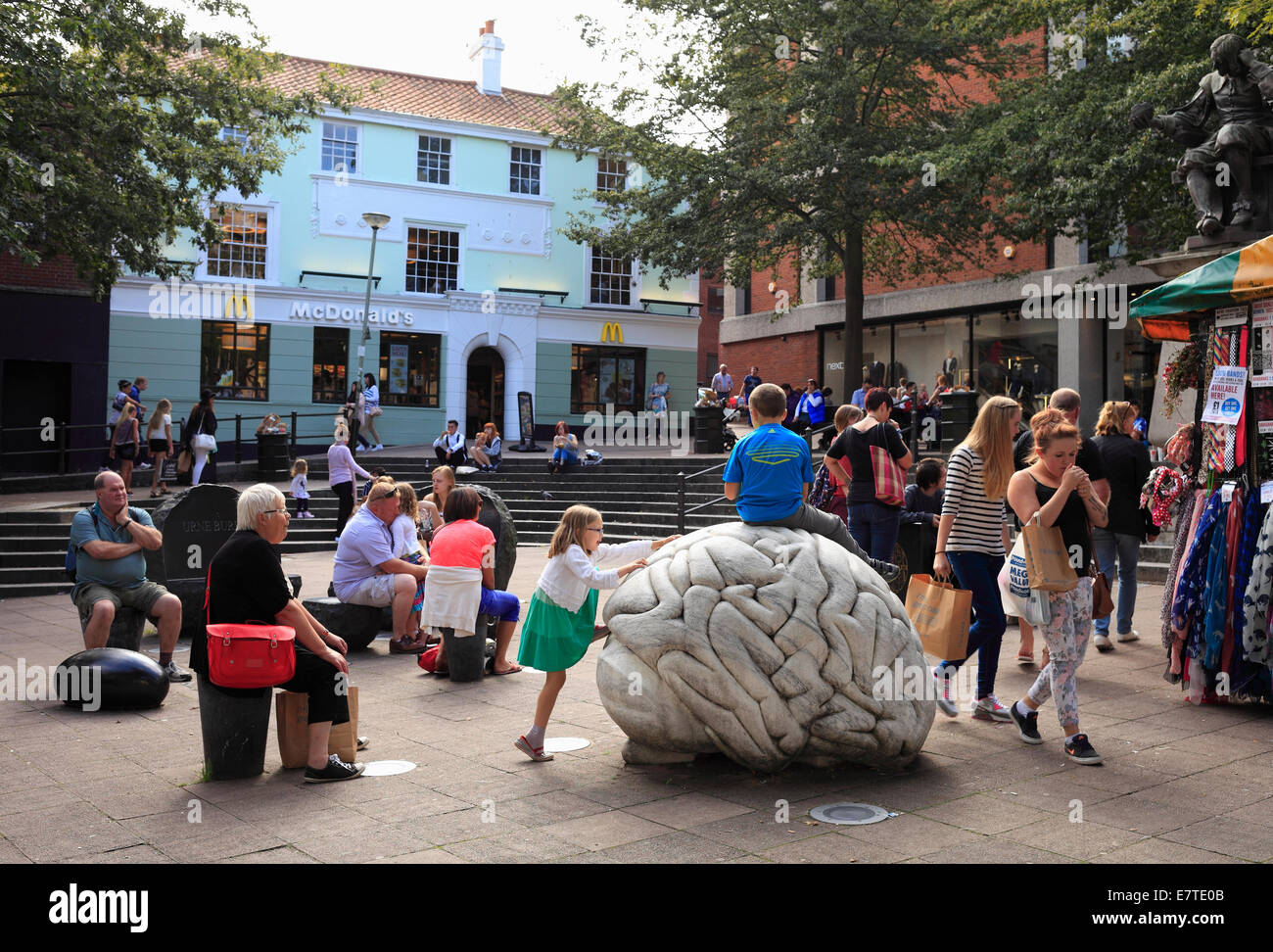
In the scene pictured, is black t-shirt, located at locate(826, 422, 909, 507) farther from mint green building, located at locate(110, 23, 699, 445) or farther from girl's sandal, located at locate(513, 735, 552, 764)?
mint green building, located at locate(110, 23, 699, 445)

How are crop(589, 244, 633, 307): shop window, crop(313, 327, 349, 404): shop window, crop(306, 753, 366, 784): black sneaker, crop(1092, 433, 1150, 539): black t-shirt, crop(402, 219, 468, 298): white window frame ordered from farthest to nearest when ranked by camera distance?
crop(589, 244, 633, 307): shop window < crop(402, 219, 468, 298): white window frame < crop(313, 327, 349, 404): shop window < crop(1092, 433, 1150, 539): black t-shirt < crop(306, 753, 366, 784): black sneaker

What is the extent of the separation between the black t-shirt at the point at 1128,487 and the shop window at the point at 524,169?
27700 mm

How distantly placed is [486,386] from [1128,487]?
26.6m

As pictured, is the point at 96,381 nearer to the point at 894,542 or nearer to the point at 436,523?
the point at 436,523

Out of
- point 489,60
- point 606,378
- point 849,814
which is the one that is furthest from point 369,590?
point 489,60

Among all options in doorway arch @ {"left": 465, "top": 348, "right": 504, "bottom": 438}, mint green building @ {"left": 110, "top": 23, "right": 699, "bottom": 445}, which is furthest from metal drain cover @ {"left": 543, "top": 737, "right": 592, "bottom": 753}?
doorway arch @ {"left": 465, "top": 348, "right": 504, "bottom": 438}

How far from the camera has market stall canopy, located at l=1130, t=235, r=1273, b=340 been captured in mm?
6879

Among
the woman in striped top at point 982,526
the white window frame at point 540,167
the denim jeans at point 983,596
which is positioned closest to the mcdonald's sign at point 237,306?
the white window frame at point 540,167

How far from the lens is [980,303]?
2766cm

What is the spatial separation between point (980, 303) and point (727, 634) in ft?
79.5

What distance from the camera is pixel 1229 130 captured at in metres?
8.55

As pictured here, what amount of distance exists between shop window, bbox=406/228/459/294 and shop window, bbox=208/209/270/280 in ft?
13.6

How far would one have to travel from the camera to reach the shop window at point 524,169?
34.3m
